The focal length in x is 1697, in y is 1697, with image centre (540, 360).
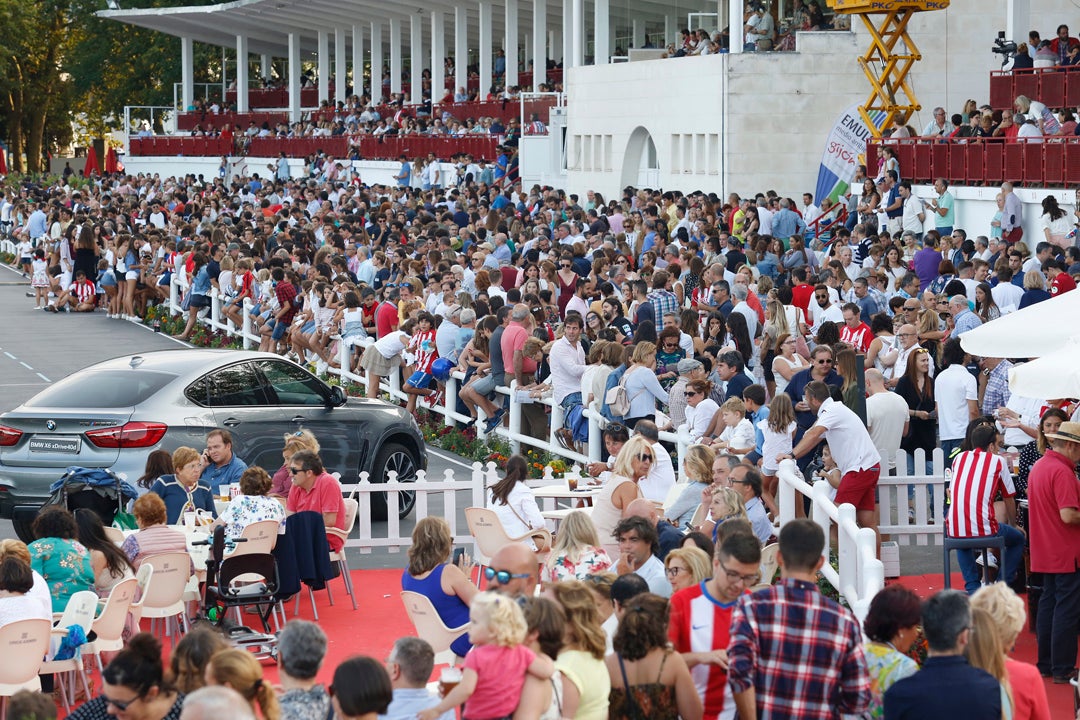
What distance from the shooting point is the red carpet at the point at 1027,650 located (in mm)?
10141

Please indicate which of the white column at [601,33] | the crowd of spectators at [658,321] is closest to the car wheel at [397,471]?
the crowd of spectators at [658,321]

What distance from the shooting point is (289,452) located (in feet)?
43.8

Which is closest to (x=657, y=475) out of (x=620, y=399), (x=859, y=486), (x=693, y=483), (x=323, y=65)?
(x=693, y=483)

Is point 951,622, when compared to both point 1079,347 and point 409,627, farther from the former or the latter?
point 409,627

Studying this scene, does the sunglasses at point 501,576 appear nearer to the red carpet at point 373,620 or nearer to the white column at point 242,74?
the red carpet at point 373,620

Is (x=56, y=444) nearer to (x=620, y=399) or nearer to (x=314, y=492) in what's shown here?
(x=314, y=492)

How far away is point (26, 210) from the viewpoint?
4956cm

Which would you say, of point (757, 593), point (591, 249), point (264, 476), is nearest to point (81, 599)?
point (264, 476)

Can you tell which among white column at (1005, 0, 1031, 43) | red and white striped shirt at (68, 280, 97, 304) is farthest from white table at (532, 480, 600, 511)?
red and white striped shirt at (68, 280, 97, 304)

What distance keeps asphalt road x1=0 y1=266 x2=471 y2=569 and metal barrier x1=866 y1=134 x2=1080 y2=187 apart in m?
11.2

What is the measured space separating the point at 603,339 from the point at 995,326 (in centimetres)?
597

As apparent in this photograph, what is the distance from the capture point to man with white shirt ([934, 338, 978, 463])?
A: 14.4 meters

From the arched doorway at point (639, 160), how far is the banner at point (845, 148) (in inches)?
259

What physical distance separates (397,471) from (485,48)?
41.0 m
